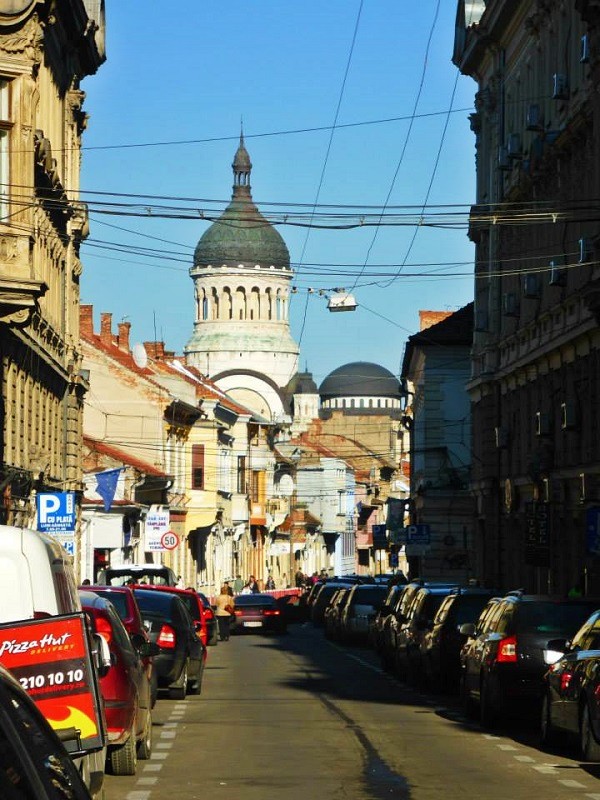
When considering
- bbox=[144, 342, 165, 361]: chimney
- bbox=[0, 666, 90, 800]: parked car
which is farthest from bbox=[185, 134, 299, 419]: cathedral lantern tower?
bbox=[0, 666, 90, 800]: parked car

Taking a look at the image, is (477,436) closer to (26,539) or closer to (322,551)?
(26,539)

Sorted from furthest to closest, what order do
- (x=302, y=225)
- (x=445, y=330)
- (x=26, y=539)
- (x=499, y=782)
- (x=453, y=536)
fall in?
(x=445, y=330)
(x=453, y=536)
(x=302, y=225)
(x=499, y=782)
(x=26, y=539)

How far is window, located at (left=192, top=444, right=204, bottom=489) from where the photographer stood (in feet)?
268

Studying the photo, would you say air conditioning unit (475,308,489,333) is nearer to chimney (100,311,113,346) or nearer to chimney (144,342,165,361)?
chimney (100,311,113,346)

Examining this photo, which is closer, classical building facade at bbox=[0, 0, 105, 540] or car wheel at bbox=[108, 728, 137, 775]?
car wheel at bbox=[108, 728, 137, 775]

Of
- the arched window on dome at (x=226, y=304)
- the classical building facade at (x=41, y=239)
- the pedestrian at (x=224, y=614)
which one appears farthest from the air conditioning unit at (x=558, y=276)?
the arched window on dome at (x=226, y=304)

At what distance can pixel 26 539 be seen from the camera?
10.2 m

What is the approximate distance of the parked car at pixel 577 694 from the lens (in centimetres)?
1507

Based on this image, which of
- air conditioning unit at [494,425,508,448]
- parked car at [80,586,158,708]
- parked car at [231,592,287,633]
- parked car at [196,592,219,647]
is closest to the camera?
parked car at [80,586,158,708]

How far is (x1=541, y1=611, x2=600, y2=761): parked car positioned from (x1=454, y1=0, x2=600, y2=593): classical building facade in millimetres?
11712

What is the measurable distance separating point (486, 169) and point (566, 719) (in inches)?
1589

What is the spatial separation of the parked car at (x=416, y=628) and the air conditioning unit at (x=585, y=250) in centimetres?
978

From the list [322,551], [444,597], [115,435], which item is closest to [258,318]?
[322,551]

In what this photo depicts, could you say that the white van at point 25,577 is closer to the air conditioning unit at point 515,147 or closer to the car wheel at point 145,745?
the car wheel at point 145,745
